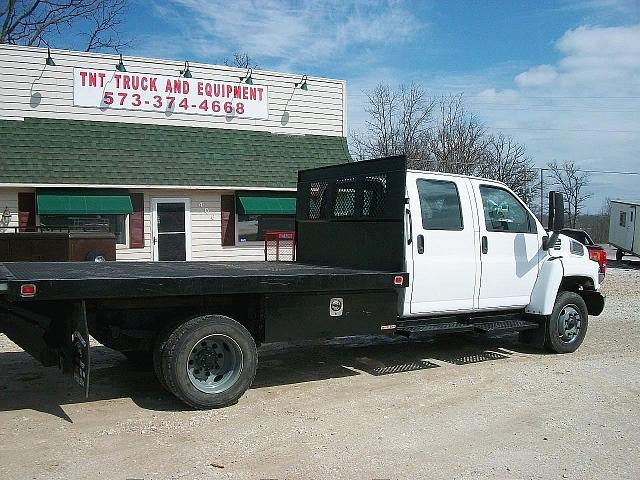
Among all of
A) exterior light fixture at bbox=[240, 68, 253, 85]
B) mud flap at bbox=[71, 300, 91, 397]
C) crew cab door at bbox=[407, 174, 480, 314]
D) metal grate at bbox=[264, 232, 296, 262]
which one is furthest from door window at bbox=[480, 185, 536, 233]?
exterior light fixture at bbox=[240, 68, 253, 85]

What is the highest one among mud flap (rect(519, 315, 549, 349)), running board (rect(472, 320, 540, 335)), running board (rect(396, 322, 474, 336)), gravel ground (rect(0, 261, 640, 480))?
running board (rect(396, 322, 474, 336))

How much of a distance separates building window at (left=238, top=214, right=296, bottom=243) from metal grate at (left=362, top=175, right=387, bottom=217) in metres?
9.25

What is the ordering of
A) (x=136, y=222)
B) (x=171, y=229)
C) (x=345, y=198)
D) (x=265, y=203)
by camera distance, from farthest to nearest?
(x=265, y=203), (x=171, y=229), (x=136, y=222), (x=345, y=198)

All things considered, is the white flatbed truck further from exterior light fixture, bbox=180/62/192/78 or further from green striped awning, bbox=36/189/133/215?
exterior light fixture, bbox=180/62/192/78

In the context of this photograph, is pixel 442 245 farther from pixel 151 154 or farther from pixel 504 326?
pixel 151 154

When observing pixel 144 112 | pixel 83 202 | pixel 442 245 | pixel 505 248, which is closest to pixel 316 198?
pixel 442 245

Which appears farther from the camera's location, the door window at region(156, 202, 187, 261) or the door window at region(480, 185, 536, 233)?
the door window at region(156, 202, 187, 261)

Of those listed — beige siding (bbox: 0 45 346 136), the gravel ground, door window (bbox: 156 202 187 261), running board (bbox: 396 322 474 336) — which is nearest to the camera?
the gravel ground

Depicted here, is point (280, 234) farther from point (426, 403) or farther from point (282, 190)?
point (426, 403)

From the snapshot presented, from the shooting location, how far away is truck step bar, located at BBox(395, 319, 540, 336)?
6777 mm

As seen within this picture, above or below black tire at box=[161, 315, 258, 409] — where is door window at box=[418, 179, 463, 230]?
above

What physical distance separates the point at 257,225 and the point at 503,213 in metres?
9.39

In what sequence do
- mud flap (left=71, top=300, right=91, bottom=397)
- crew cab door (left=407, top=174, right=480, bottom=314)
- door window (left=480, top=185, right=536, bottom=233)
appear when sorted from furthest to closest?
door window (left=480, top=185, right=536, bottom=233), crew cab door (left=407, top=174, right=480, bottom=314), mud flap (left=71, top=300, right=91, bottom=397)

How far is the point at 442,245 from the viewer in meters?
7.06
